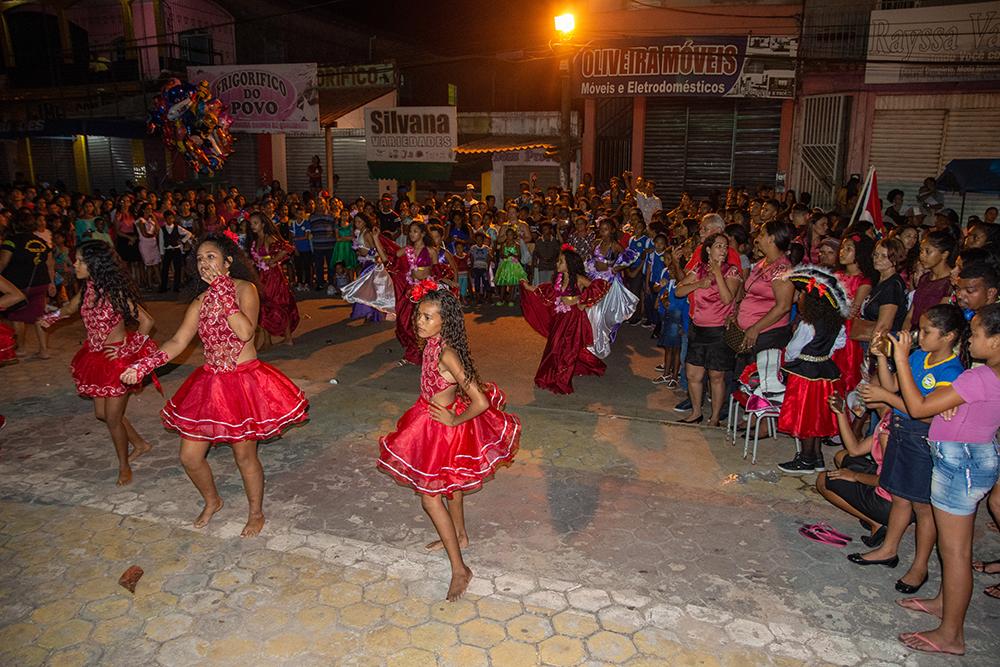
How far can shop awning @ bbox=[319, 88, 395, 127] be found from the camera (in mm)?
19469

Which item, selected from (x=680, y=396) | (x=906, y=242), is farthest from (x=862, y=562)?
(x=906, y=242)

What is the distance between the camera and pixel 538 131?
2286 centimetres

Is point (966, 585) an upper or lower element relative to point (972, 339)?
lower

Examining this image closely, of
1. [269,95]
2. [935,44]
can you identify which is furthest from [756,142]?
[269,95]

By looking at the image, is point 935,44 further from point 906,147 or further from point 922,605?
point 922,605

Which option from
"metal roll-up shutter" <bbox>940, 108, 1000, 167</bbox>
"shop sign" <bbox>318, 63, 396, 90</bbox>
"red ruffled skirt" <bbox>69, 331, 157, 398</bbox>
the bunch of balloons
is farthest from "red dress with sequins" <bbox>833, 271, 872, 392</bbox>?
"shop sign" <bbox>318, 63, 396, 90</bbox>

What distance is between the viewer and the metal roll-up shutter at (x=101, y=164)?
1032 inches

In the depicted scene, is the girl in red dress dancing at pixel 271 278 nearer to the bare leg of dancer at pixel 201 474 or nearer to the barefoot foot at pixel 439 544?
the bare leg of dancer at pixel 201 474

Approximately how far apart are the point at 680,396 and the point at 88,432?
619 centimetres

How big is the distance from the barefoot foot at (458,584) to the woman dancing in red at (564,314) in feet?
13.3

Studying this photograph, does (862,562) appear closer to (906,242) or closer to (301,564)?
(301,564)

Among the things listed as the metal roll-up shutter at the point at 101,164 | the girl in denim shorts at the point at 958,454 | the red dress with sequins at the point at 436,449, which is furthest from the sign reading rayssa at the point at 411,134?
the girl in denim shorts at the point at 958,454

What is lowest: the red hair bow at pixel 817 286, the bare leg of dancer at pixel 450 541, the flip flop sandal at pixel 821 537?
the flip flop sandal at pixel 821 537

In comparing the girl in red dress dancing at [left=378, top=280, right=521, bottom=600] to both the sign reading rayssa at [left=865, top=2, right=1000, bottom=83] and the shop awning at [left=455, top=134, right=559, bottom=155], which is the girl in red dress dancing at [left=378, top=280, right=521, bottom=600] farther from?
the shop awning at [left=455, top=134, right=559, bottom=155]
